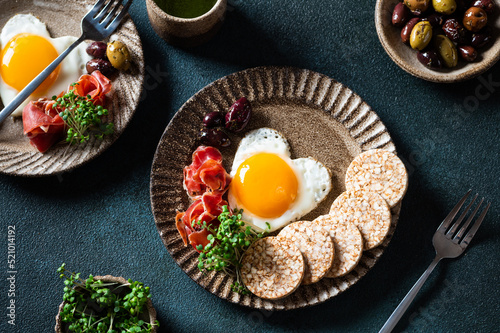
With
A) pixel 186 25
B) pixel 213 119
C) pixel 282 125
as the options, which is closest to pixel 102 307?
pixel 213 119

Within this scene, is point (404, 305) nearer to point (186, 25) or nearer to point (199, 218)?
point (199, 218)

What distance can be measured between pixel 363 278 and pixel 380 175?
1.80 ft

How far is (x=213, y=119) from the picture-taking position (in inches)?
93.3

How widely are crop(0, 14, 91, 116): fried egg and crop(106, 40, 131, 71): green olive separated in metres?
0.18

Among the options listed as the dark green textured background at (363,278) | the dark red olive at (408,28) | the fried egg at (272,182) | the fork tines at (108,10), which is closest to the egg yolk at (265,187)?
the fried egg at (272,182)

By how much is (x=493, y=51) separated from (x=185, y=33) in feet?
5.03

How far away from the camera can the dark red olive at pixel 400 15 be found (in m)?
2.38

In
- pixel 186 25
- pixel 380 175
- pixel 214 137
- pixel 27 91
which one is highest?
pixel 186 25

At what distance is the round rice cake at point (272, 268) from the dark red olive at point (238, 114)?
0.59 meters

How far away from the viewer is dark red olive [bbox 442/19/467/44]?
234 centimetres

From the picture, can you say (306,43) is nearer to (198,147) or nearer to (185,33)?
(185,33)

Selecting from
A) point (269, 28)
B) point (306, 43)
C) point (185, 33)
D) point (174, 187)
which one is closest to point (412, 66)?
point (306, 43)

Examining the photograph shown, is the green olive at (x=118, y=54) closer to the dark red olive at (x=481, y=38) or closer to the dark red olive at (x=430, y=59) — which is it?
the dark red olive at (x=430, y=59)

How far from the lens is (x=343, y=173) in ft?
7.99
